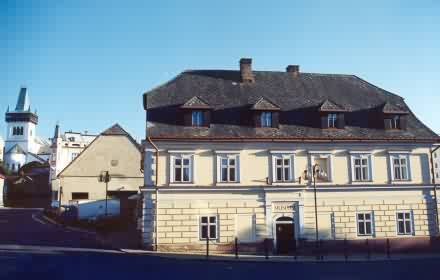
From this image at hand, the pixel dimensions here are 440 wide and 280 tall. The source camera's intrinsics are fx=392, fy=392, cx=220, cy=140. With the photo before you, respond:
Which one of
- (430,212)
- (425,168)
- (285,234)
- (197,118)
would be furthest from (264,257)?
(425,168)

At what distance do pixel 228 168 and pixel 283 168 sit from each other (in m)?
3.80

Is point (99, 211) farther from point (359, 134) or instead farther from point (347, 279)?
point (347, 279)

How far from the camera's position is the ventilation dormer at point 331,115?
28.0 m

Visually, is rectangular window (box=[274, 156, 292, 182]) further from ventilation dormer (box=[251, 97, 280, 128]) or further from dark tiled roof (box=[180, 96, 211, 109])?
dark tiled roof (box=[180, 96, 211, 109])

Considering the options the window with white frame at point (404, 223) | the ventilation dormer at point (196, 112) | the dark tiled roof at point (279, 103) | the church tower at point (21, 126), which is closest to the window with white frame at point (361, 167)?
the dark tiled roof at point (279, 103)

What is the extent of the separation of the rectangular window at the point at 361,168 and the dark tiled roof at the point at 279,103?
1.50 meters

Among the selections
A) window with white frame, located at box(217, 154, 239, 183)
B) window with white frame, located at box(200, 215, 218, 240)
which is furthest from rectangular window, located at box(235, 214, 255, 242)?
A: window with white frame, located at box(217, 154, 239, 183)

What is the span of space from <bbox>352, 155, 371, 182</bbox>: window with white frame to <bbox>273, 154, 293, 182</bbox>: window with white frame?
181 inches

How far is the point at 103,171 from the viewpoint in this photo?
44.4 meters

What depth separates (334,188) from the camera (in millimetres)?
26719

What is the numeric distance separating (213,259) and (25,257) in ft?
32.8

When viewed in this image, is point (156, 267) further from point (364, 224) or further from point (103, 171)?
point (103, 171)

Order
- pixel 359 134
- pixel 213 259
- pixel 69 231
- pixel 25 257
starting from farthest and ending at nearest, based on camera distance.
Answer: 1. pixel 69 231
2. pixel 359 134
3. pixel 213 259
4. pixel 25 257

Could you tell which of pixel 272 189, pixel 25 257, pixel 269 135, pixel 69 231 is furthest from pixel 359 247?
pixel 69 231
